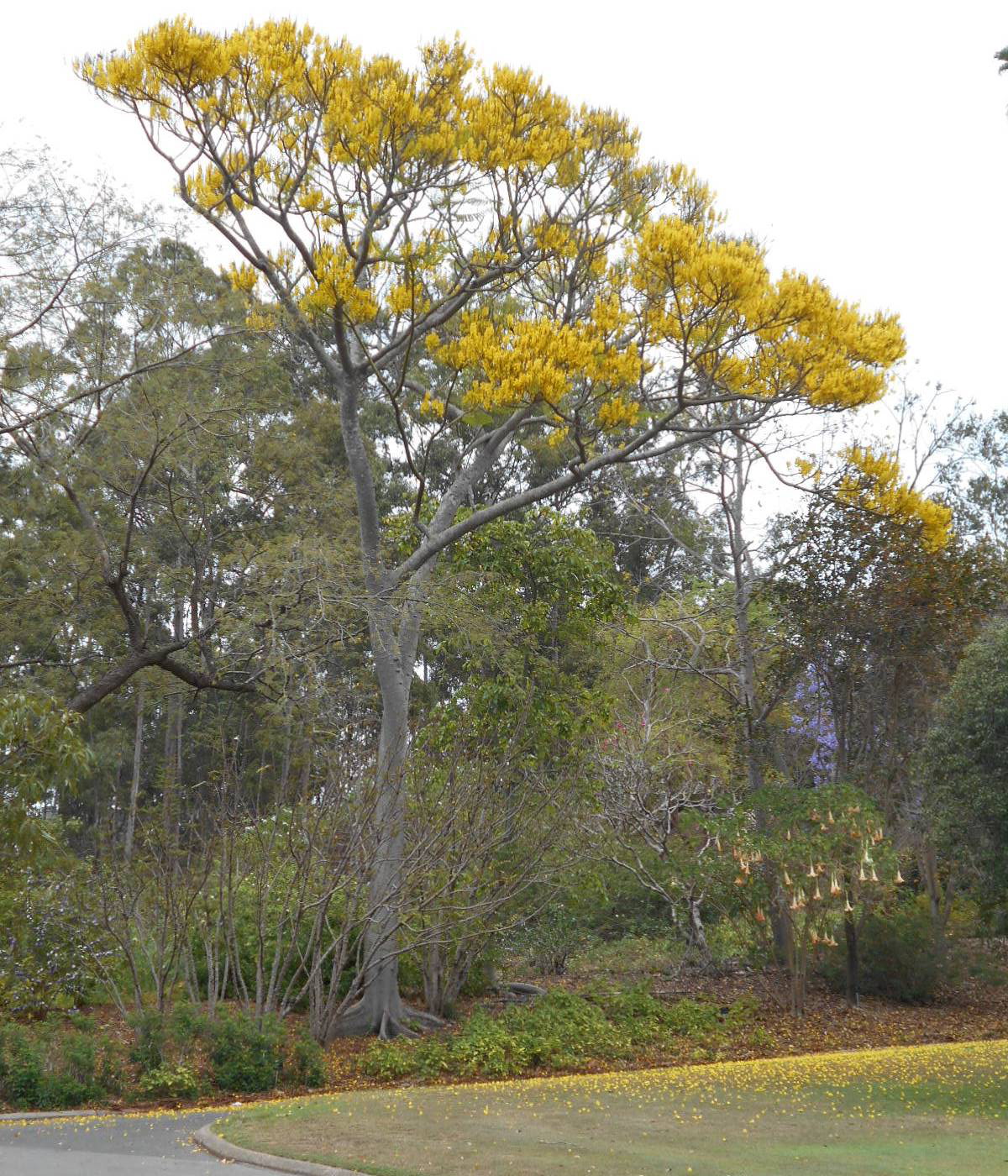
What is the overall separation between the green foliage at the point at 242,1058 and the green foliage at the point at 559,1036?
119cm

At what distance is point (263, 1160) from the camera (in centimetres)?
650

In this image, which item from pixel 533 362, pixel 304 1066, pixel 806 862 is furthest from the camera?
pixel 806 862

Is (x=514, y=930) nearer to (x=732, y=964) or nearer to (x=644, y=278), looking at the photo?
(x=732, y=964)

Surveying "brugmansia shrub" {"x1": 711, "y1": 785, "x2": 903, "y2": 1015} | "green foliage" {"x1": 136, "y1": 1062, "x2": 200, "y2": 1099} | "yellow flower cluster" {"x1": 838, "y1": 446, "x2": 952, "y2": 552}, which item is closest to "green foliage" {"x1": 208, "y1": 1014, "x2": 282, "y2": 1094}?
"green foliage" {"x1": 136, "y1": 1062, "x2": 200, "y2": 1099}

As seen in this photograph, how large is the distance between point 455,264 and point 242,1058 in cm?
804

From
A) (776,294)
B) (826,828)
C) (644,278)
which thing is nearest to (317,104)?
(644,278)

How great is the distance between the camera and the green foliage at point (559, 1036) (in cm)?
1043

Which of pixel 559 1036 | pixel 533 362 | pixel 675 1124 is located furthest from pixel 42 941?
pixel 533 362

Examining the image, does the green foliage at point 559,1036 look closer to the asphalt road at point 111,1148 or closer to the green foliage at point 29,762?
the asphalt road at point 111,1148

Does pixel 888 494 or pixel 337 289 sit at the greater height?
pixel 337 289

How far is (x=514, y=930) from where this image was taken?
15.1 meters

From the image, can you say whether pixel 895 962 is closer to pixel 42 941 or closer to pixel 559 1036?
pixel 559 1036

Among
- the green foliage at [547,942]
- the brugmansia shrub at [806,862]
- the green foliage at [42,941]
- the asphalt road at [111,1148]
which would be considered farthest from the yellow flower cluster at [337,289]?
the green foliage at [547,942]

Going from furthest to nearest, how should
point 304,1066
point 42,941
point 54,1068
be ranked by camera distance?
point 42,941 → point 304,1066 → point 54,1068
